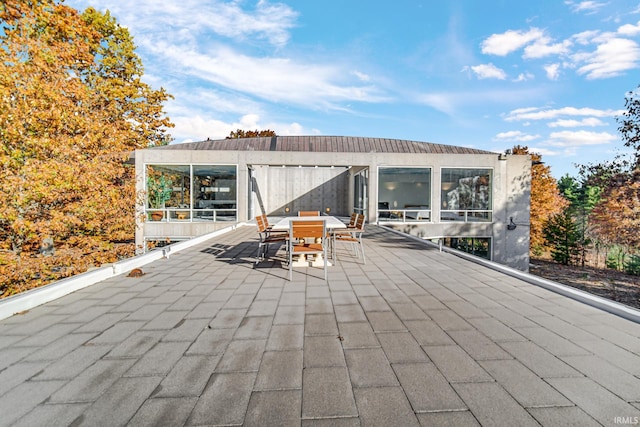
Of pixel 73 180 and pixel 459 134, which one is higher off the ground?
pixel 459 134

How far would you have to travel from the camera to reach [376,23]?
10.2m

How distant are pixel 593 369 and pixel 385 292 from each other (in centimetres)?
193

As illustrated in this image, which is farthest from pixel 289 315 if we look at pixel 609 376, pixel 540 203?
pixel 540 203

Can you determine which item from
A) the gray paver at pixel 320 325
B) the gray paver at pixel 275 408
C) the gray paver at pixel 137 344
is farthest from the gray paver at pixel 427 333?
the gray paver at pixel 137 344

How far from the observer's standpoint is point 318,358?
2010mm

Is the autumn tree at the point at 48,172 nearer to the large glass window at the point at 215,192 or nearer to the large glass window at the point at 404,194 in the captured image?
the large glass window at the point at 215,192

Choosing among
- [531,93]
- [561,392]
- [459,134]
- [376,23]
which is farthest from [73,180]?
[459,134]

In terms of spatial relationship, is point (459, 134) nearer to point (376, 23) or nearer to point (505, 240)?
point (505, 240)

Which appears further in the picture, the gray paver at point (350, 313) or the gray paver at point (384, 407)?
the gray paver at point (350, 313)

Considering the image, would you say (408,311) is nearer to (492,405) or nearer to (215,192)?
(492,405)

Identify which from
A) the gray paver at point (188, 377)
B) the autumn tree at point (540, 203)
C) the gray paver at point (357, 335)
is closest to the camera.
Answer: the gray paver at point (188, 377)

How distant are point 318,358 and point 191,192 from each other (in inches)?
460

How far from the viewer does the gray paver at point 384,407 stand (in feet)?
4.67

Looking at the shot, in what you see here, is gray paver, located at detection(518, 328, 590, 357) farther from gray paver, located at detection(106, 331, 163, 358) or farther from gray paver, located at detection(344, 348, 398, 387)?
gray paver, located at detection(106, 331, 163, 358)
